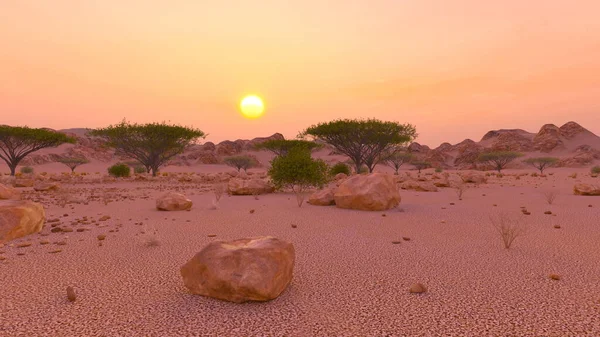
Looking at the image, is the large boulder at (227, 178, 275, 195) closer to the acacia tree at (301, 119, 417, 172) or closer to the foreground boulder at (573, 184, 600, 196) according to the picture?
the foreground boulder at (573, 184, 600, 196)

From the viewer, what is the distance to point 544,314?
13.0 ft

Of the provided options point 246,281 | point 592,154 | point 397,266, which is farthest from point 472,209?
point 592,154

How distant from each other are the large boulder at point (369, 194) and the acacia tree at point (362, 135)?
2863cm

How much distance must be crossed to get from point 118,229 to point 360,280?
22.9 feet

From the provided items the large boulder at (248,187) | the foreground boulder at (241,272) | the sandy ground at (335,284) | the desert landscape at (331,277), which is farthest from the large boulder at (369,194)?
the foreground boulder at (241,272)

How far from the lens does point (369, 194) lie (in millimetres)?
12484

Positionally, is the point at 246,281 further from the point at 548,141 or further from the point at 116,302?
the point at 548,141

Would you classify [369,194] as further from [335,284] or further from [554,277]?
[335,284]

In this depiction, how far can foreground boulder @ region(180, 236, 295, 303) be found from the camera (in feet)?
13.8

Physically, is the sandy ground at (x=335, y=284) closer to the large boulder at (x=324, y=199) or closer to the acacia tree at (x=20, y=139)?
the large boulder at (x=324, y=199)

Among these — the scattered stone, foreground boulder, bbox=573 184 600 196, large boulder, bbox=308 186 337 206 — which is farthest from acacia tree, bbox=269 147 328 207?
the scattered stone

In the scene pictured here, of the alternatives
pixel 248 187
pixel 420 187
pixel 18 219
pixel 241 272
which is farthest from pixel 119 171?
pixel 241 272

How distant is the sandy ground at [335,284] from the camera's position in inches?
146

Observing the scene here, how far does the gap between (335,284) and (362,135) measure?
38.3 meters
